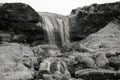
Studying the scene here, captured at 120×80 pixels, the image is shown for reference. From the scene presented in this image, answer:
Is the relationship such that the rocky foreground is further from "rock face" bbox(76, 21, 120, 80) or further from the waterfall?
the waterfall

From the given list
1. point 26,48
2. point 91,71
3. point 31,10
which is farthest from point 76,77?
point 31,10

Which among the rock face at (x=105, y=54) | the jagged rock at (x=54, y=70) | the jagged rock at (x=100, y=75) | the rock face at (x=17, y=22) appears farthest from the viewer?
the rock face at (x=17, y=22)

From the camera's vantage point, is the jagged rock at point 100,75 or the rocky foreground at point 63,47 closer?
the jagged rock at point 100,75

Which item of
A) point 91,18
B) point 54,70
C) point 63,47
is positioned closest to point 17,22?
point 63,47

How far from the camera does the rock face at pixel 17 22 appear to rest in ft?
81.0

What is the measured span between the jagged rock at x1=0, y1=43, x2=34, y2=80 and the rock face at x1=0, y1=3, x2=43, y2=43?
1.62 m

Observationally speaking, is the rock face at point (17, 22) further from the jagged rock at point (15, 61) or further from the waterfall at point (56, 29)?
the jagged rock at point (15, 61)

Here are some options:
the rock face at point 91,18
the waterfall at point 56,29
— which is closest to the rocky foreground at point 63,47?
the rock face at point 91,18

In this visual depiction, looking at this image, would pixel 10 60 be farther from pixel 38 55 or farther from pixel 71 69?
pixel 71 69

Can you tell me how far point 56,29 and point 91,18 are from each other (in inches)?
171

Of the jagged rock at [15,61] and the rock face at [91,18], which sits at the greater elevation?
the rock face at [91,18]

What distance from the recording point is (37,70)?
18781mm

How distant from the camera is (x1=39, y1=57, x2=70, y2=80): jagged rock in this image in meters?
16.7

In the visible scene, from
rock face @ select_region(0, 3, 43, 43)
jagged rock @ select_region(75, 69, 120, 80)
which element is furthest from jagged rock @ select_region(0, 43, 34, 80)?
jagged rock @ select_region(75, 69, 120, 80)
